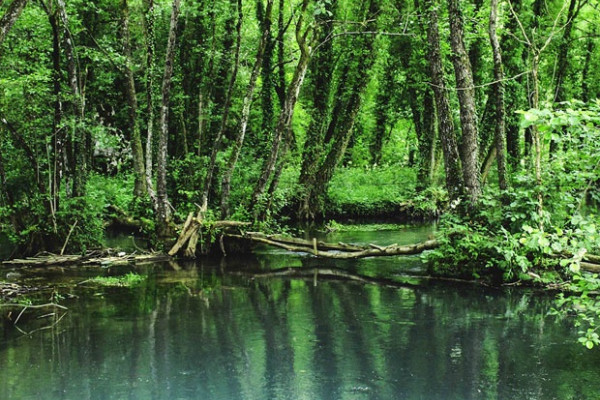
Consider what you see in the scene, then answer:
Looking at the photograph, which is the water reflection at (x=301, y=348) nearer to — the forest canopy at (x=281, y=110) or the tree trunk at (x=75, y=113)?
the forest canopy at (x=281, y=110)

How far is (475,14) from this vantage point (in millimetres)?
17594

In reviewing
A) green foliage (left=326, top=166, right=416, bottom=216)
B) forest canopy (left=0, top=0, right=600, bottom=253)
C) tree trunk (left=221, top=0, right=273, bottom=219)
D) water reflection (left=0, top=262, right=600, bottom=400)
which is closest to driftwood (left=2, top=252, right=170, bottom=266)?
forest canopy (left=0, top=0, right=600, bottom=253)

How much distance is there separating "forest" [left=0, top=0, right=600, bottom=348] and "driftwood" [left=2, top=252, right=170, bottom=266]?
1.89 ft

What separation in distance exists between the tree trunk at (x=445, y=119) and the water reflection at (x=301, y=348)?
109 inches

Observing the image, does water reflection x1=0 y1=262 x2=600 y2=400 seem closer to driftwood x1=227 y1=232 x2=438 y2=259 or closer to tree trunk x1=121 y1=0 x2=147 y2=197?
driftwood x1=227 y1=232 x2=438 y2=259

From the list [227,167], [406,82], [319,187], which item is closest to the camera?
[227,167]

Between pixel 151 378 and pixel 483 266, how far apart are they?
8.89 m

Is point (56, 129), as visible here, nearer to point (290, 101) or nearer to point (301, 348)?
point (290, 101)

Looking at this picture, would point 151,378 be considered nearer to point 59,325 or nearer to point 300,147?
point 59,325

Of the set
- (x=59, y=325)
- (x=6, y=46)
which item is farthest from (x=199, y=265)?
(x=6, y=46)

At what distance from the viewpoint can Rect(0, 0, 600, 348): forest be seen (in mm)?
13250

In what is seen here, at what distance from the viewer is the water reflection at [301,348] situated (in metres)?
8.04

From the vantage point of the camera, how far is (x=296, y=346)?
388 inches

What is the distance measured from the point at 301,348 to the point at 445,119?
314 inches
